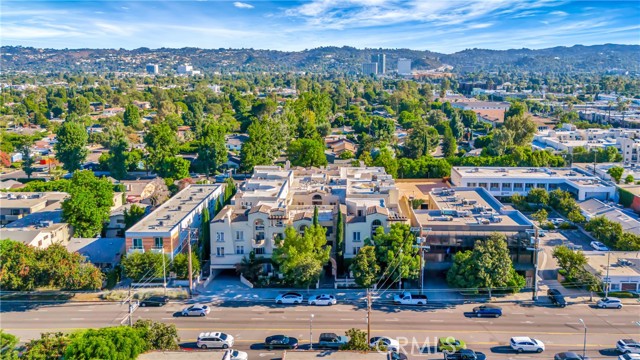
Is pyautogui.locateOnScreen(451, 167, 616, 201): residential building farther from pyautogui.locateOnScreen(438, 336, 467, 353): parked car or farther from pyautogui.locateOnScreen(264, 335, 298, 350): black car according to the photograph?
pyautogui.locateOnScreen(264, 335, 298, 350): black car

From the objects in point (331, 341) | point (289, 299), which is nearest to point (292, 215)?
point (289, 299)

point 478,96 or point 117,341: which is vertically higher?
point 478,96

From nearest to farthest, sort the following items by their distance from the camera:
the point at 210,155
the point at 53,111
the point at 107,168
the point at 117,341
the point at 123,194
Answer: the point at 117,341
the point at 123,194
the point at 210,155
the point at 107,168
the point at 53,111

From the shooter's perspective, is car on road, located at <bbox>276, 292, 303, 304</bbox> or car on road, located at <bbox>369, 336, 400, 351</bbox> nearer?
car on road, located at <bbox>369, 336, 400, 351</bbox>

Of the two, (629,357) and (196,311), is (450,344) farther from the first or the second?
(196,311)

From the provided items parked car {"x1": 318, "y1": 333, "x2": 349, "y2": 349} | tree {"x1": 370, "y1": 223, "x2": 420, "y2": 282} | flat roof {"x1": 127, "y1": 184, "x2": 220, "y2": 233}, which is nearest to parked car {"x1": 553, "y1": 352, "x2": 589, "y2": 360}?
tree {"x1": 370, "y1": 223, "x2": 420, "y2": 282}

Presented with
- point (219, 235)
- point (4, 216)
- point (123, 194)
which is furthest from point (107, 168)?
point (219, 235)

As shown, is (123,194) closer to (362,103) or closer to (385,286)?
(385,286)
